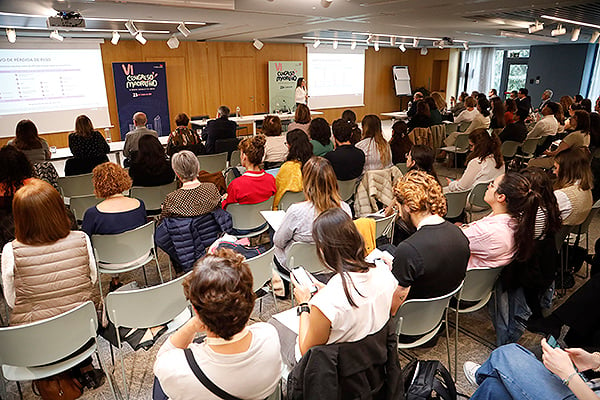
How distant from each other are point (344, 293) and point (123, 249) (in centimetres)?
225

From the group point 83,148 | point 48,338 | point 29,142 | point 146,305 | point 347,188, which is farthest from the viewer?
point 83,148

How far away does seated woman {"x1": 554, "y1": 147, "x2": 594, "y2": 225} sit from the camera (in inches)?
130

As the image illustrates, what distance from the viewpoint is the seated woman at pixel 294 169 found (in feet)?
13.1

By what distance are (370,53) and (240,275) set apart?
1525 centimetres

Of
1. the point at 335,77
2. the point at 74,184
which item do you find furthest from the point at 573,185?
the point at 335,77

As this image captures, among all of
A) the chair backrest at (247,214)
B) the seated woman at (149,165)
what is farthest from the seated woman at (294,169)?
the seated woman at (149,165)

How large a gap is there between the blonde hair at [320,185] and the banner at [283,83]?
10101 mm

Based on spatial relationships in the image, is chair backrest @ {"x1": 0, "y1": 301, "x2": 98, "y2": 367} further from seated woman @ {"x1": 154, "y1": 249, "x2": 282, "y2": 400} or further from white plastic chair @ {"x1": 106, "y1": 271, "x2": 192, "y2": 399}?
seated woman @ {"x1": 154, "y1": 249, "x2": 282, "y2": 400}

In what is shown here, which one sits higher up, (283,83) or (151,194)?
(283,83)

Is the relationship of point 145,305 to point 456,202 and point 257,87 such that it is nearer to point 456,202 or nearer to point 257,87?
point 456,202

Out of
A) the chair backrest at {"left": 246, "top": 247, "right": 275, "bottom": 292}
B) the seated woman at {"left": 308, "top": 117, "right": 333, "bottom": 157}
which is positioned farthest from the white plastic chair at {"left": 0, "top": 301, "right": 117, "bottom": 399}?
the seated woman at {"left": 308, "top": 117, "right": 333, "bottom": 157}

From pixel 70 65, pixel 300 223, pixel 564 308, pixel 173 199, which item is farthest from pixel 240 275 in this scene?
pixel 70 65

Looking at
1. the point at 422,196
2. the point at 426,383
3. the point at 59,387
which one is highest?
the point at 422,196

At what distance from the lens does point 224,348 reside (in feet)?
4.52
